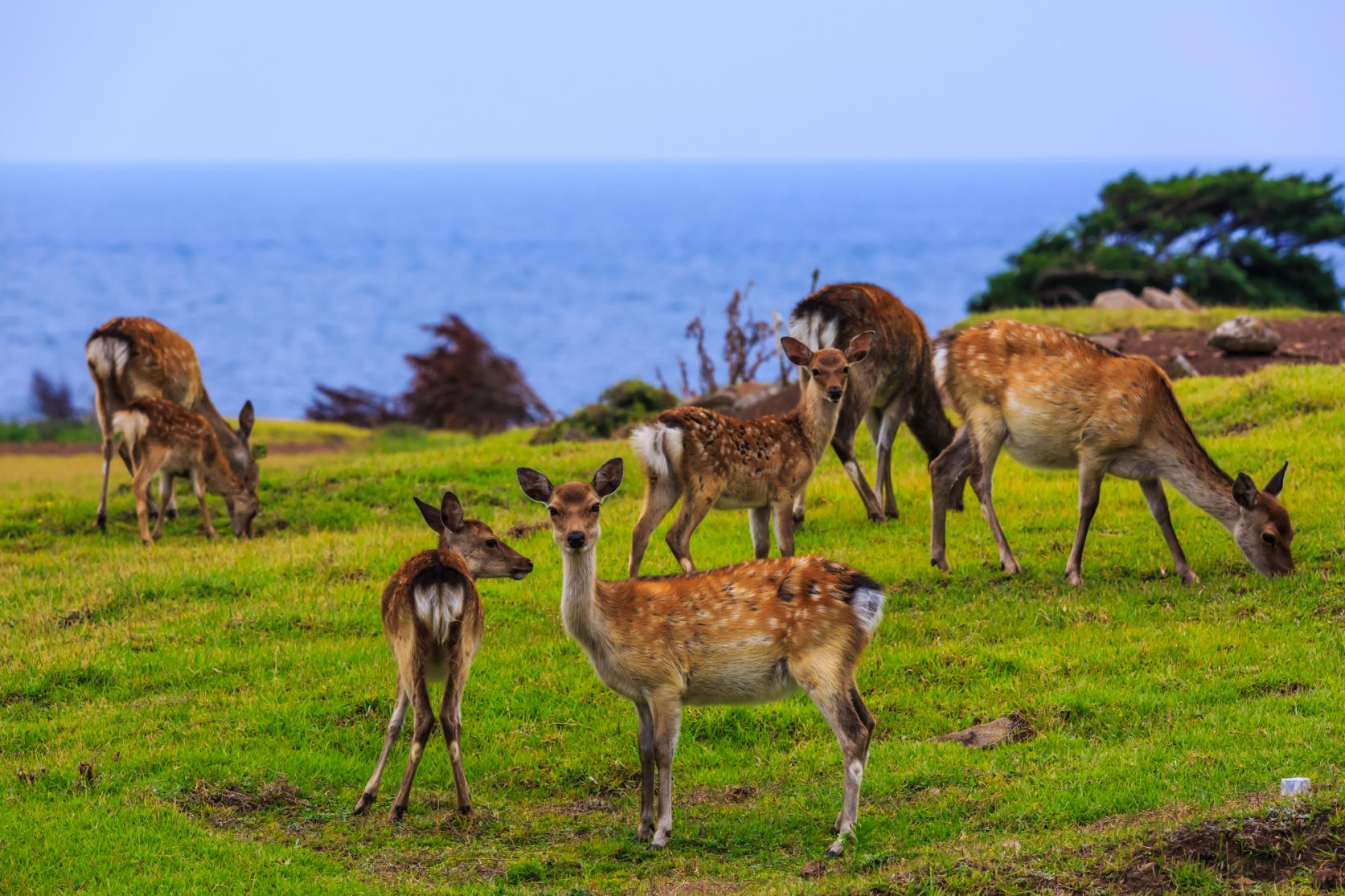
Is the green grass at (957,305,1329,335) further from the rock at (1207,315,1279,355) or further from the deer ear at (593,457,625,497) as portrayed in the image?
the deer ear at (593,457,625,497)

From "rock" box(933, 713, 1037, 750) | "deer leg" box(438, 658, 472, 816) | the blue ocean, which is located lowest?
the blue ocean

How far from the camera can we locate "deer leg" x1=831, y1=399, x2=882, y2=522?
12.8m

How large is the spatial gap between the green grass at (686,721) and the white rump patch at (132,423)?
4.18 ft

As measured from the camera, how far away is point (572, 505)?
24.9ft

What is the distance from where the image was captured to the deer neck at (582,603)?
7535 millimetres

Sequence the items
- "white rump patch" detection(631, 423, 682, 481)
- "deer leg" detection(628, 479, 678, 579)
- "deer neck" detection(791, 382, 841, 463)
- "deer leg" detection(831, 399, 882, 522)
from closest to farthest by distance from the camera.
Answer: "white rump patch" detection(631, 423, 682, 481) < "deer leg" detection(628, 479, 678, 579) < "deer neck" detection(791, 382, 841, 463) < "deer leg" detection(831, 399, 882, 522)

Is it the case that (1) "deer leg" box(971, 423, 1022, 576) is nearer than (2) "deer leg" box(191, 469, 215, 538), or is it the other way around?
(1) "deer leg" box(971, 423, 1022, 576)

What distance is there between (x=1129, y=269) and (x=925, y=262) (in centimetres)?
10800

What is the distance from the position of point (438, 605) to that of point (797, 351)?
471cm

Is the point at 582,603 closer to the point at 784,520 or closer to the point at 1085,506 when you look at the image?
the point at 784,520

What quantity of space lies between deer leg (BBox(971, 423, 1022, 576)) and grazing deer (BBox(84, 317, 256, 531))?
746cm

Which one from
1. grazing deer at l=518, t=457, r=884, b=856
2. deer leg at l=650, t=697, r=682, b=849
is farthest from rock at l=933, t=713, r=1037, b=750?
deer leg at l=650, t=697, r=682, b=849

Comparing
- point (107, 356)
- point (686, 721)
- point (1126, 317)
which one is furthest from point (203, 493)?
point (1126, 317)

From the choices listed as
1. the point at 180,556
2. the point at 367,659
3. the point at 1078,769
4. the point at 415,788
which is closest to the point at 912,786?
the point at 1078,769
